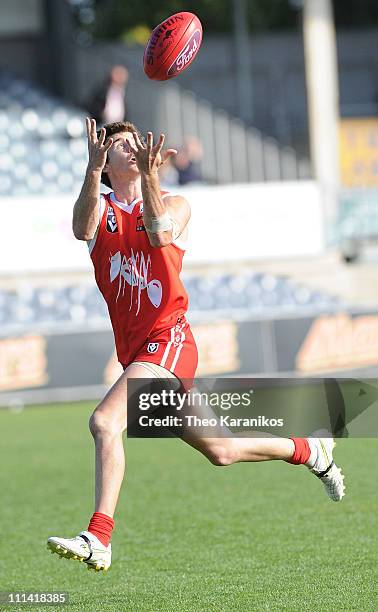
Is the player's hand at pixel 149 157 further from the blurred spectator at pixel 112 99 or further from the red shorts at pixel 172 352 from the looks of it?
the blurred spectator at pixel 112 99

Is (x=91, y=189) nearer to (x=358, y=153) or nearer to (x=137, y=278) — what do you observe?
(x=137, y=278)

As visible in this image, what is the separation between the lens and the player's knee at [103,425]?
534 centimetres

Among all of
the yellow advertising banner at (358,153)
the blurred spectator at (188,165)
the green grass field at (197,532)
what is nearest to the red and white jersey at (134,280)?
the green grass field at (197,532)

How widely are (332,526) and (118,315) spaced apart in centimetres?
253

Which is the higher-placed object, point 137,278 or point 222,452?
point 137,278

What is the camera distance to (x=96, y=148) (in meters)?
5.48

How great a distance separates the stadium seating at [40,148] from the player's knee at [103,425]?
1451 cm

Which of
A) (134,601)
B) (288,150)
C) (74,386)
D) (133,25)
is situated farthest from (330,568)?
(133,25)

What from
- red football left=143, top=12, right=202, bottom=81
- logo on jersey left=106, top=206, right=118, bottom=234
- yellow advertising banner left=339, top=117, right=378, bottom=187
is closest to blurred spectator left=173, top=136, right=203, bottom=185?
yellow advertising banner left=339, top=117, right=378, bottom=187

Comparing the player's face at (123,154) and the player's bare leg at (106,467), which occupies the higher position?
the player's face at (123,154)

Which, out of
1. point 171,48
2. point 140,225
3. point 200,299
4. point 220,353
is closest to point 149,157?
point 140,225

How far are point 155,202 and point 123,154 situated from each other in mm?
403

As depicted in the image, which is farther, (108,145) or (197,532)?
(197,532)

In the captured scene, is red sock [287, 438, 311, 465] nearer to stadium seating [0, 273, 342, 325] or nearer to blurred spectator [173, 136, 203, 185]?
stadium seating [0, 273, 342, 325]
